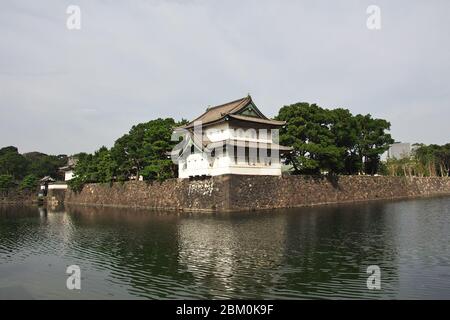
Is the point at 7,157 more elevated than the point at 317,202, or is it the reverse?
the point at 7,157

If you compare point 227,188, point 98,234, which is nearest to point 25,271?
point 98,234

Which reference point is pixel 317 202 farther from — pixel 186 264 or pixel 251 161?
pixel 186 264

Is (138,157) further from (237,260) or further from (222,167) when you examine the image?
(237,260)

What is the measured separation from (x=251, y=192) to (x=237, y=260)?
21.7m

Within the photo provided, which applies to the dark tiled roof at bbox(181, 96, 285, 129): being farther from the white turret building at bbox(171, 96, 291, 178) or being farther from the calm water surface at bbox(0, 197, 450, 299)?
the calm water surface at bbox(0, 197, 450, 299)

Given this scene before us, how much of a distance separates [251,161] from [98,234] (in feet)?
57.9

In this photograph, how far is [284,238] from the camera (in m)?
19.2

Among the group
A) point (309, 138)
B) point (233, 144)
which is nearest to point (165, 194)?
point (233, 144)

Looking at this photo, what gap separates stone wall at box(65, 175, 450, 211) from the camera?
117ft

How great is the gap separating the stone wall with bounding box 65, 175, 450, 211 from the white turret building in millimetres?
1122

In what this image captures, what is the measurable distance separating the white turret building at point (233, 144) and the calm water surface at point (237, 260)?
12.0 metres

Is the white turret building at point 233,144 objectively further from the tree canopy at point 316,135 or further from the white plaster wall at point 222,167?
the tree canopy at point 316,135

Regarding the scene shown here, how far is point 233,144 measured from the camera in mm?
35344

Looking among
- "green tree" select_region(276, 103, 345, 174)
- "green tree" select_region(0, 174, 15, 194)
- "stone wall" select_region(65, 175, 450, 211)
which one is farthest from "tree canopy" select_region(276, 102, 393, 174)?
"green tree" select_region(0, 174, 15, 194)
